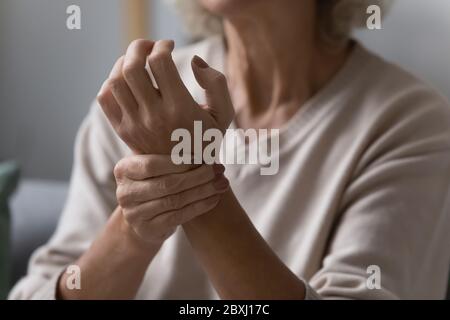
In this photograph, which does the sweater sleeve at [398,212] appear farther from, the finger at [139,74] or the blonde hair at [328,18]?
the finger at [139,74]

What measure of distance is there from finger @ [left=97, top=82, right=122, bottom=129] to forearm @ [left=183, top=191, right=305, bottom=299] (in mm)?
112

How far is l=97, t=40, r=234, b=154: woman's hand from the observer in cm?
55

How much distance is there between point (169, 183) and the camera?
0.59 m

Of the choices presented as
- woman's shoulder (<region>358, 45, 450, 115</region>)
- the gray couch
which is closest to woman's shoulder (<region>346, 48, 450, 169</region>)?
woman's shoulder (<region>358, 45, 450, 115</region>)

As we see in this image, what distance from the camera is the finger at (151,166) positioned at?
59cm

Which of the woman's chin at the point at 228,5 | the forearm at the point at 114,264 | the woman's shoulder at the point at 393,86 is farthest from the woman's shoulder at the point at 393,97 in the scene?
the forearm at the point at 114,264

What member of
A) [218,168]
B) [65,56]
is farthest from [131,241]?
[65,56]

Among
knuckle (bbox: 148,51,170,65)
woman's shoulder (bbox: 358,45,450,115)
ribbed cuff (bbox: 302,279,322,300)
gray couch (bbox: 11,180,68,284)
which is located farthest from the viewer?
gray couch (bbox: 11,180,68,284)

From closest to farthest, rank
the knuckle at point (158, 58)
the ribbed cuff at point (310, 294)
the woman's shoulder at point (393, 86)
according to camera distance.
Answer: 1. the knuckle at point (158, 58)
2. the ribbed cuff at point (310, 294)
3. the woman's shoulder at point (393, 86)

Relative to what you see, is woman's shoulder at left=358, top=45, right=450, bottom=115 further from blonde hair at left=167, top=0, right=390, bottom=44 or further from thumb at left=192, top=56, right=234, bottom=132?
thumb at left=192, top=56, right=234, bottom=132

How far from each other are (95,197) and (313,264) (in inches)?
10.4

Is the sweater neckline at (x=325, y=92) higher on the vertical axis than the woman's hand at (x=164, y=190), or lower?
higher

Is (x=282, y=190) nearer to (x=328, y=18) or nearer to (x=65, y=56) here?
(x=328, y=18)
